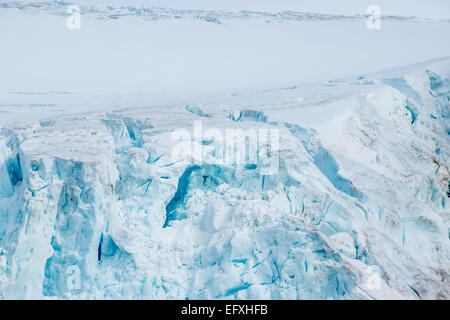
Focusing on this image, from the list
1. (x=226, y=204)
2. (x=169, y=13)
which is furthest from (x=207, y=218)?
(x=169, y=13)

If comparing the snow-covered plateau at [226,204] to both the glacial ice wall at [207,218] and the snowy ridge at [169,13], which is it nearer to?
the glacial ice wall at [207,218]

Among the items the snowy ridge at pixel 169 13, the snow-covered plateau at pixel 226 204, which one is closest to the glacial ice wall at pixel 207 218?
the snow-covered plateau at pixel 226 204

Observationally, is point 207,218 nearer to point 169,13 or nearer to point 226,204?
point 226,204

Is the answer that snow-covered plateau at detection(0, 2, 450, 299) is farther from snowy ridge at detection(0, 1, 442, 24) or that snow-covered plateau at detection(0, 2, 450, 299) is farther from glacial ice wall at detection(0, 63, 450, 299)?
snowy ridge at detection(0, 1, 442, 24)

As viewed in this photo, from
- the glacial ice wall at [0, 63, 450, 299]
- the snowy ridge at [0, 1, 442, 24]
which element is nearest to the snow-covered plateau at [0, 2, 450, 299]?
the glacial ice wall at [0, 63, 450, 299]
